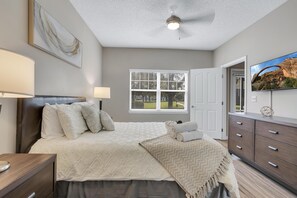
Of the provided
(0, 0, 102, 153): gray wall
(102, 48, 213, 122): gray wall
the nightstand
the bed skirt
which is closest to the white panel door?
(102, 48, 213, 122): gray wall

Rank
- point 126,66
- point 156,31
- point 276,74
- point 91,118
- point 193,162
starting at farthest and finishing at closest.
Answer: point 126,66
point 156,31
point 276,74
point 91,118
point 193,162

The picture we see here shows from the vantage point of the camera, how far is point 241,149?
2.90m

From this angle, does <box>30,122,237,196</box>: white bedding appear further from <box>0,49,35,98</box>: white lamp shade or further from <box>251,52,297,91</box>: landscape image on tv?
<box>251,52,297,91</box>: landscape image on tv

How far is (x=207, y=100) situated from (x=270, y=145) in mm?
2394

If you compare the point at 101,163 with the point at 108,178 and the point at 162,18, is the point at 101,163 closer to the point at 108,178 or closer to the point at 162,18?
the point at 108,178

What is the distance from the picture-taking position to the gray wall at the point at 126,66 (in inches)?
188

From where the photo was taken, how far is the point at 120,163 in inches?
60.4

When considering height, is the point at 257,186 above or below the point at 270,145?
below

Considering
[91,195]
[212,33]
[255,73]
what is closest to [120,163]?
[91,195]

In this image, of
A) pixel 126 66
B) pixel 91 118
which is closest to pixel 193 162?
pixel 91 118

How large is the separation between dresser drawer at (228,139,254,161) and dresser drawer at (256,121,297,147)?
363mm

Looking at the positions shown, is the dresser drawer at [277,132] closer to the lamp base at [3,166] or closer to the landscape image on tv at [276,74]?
the landscape image on tv at [276,74]

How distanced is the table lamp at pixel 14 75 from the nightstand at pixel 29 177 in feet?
0.31

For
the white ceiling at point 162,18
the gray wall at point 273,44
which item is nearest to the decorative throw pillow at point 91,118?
the white ceiling at point 162,18
